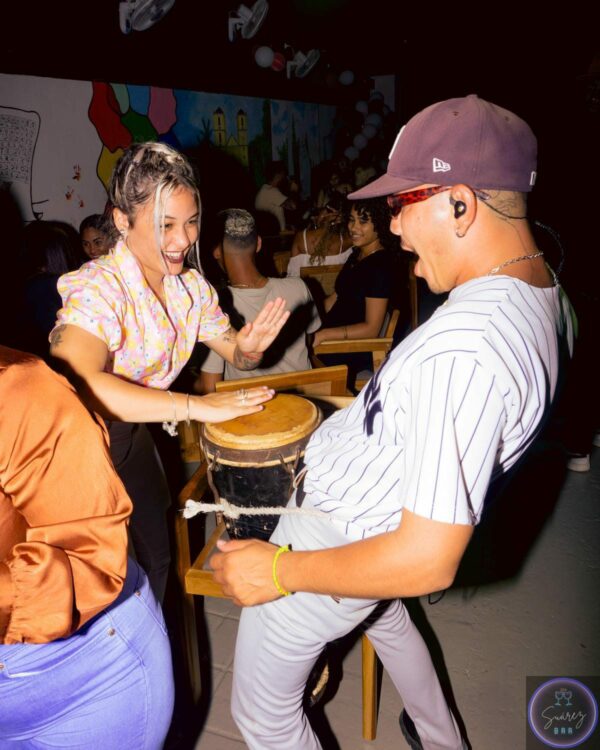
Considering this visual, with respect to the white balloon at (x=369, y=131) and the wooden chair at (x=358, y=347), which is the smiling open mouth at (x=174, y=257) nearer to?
the wooden chair at (x=358, y=347)

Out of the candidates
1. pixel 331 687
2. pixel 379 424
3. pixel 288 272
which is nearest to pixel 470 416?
pixel 379 424

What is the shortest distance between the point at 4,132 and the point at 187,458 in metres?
3.58

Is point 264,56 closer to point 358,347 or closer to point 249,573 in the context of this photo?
point 358,347

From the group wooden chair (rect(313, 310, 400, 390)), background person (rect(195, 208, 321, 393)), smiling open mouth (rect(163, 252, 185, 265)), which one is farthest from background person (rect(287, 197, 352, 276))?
smiling open mouth (rect(163, 252, 185, 265))

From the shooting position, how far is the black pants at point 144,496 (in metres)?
1.94

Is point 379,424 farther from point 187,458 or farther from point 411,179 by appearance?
point 187,458

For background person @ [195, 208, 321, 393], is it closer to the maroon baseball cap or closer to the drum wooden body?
the drum wooden body

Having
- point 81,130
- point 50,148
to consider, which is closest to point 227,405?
point 50,148

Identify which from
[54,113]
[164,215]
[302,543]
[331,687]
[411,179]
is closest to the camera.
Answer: [411,179]

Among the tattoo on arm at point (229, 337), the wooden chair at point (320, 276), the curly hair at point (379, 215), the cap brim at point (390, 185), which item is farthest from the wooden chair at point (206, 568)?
the wooden chair at point (320, 276)

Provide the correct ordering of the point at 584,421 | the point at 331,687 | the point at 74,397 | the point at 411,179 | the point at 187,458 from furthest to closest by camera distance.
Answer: the point at 187,458 → the point at 584,421 → the point at 331,687 → the point at 411,179 → the point at 74,397

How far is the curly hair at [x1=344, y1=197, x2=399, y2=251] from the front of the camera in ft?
11.7

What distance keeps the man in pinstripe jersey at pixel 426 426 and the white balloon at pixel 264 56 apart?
9140 millimetres

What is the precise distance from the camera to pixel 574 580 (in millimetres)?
2717
